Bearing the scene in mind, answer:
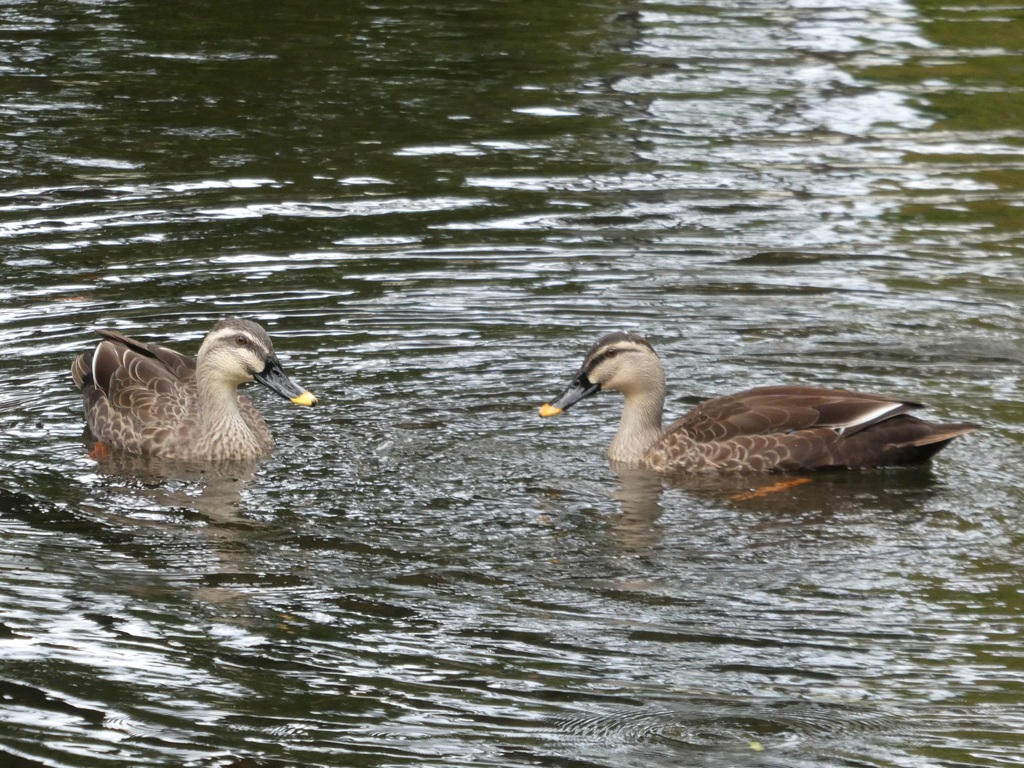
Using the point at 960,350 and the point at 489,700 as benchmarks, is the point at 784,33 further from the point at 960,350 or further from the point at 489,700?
the point at 489,700

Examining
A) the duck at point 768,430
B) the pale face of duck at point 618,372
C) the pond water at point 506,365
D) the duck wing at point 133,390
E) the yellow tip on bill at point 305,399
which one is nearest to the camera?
the pond water at point 506,365

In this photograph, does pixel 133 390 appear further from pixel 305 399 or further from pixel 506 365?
pixel 506 365

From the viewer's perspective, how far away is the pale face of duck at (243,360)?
11.1 m

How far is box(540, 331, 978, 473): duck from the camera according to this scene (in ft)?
35.1

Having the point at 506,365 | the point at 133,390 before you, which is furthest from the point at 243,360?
the point at 506,365

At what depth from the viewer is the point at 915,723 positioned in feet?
23.8

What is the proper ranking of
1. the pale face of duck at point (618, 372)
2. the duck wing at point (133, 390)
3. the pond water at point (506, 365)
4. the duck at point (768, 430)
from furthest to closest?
the duck wing at point (133, 390)
the pale face of duck at point (618, 372)
the duck at point (768, 430)
the pond water at point (506, 365)

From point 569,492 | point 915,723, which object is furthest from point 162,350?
point 915,723

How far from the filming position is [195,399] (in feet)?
38.2

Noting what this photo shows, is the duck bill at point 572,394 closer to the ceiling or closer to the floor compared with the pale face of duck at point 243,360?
closer to the floor

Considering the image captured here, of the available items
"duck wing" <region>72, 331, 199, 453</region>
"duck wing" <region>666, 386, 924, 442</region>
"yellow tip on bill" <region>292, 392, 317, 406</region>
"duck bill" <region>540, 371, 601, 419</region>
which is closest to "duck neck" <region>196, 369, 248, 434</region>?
"duck wing" <region>72, 331, 199, 453</region>

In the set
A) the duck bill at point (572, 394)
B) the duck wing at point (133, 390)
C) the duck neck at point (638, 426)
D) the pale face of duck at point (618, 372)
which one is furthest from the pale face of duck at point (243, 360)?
the duck neck at point (638, 426)

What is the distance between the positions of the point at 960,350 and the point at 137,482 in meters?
5.91

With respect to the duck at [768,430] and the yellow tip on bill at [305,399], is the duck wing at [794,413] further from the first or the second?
the yellow tip on bill at [305,399]
